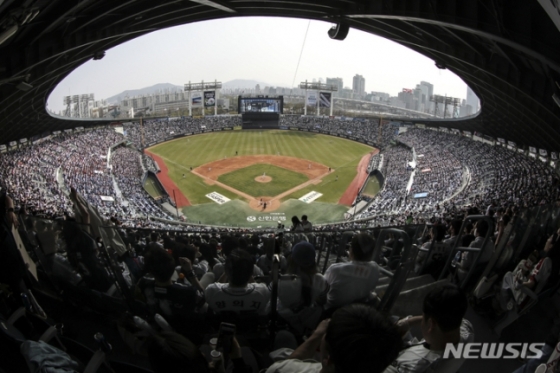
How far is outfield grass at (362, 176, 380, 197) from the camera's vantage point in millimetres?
39344

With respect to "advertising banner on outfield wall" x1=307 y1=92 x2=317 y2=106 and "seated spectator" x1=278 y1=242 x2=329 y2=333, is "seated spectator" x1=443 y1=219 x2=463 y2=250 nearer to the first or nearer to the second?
"seated spectator" x1=278 y1=242 x2=329 y2=333

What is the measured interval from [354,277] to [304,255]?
648 millimetres

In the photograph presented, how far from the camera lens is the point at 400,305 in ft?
16.6

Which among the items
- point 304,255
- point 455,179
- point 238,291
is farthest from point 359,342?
point 455,179

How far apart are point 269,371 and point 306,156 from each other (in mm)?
53049

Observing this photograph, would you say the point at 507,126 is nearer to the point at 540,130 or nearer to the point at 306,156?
the point at 540,130

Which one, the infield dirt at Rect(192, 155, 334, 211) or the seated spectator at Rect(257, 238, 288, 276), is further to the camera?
the infield dirt at Rect(192, 155, 334, 211)

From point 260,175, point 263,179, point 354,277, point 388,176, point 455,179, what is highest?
point 354,277

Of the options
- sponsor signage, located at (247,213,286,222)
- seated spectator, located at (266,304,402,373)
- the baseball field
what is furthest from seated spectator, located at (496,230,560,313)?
sponsor signage, located at (247,213,286,222)

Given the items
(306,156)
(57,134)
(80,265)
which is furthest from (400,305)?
(57,134)

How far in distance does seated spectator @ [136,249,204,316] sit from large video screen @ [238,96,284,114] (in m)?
74.0

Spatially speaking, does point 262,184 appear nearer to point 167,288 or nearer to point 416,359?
point 167,288

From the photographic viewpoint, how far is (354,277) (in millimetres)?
4391

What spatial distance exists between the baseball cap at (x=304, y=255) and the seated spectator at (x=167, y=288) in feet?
Answer: 4.07
